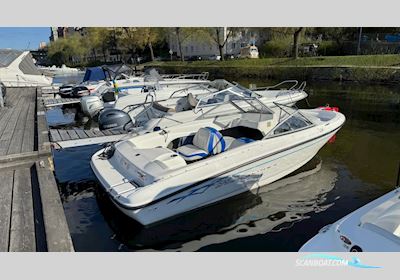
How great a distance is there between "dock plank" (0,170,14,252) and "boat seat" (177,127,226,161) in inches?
116

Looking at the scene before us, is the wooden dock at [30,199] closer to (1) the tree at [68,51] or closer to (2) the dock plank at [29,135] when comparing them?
(2) the dock plank at [29,135]

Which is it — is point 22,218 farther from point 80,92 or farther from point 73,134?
point 80,92

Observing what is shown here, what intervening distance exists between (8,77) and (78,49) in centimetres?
4636

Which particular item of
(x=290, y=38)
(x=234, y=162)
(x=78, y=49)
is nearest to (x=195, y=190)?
(x=234, y=162)

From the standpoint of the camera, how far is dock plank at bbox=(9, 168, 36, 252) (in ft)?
11.6

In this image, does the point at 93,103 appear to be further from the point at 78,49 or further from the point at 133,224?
the point at 78,49

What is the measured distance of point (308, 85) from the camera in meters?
24.9

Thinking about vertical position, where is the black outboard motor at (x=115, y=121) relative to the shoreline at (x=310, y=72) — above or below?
above

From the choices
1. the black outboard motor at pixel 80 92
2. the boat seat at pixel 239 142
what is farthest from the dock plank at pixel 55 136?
the black outboard motor at pixel 80 92

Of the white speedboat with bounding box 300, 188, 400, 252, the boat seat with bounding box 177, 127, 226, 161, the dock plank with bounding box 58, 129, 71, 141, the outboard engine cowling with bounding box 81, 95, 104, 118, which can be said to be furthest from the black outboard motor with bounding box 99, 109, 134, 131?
the white speedboat with bounding box 300, 188, 400, 252

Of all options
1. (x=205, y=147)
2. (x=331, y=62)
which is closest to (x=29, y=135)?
(x=205, y=147)

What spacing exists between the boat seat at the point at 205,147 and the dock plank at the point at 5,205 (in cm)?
294

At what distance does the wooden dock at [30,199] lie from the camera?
11.6 feet

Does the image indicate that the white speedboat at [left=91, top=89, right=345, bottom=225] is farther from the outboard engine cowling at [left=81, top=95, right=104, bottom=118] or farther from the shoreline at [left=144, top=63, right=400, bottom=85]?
the shoreline at [left=144, top=63, right=400, bottom=85]
